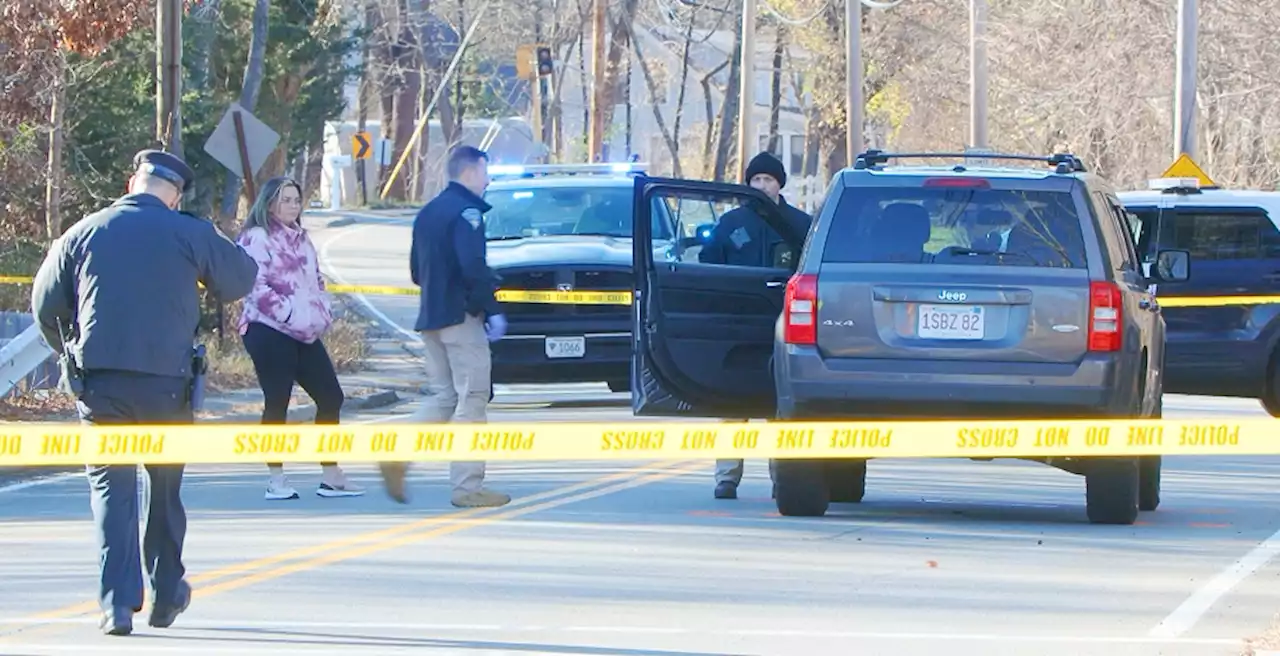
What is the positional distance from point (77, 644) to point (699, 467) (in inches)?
268

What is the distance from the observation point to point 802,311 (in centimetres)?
1031

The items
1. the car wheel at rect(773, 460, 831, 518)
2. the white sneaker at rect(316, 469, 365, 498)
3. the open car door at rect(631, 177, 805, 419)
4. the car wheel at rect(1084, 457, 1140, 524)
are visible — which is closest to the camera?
the car wheel at rect(1084, 457, 1140, 524)

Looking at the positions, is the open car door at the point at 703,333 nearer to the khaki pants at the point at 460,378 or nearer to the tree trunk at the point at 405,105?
the khaki pants at the point at 460,378

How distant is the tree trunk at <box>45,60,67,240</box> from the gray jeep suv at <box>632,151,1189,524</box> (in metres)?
11.3

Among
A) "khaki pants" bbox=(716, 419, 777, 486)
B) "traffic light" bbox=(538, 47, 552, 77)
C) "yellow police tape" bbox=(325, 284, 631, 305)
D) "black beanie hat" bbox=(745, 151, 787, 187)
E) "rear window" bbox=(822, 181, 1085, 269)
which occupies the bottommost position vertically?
"khaki pants" bbox=(716, 419, 777, 486)

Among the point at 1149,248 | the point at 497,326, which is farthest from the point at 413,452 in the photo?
the point at 1149,248

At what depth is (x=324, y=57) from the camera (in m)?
38.2

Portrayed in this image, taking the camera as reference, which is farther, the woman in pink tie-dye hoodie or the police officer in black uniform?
the woman in pink tie-dye hoodie

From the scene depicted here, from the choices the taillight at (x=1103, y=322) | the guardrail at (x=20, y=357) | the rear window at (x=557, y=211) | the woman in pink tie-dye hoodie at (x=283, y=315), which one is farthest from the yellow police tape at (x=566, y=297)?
the taillight at (x=1103, y=322)

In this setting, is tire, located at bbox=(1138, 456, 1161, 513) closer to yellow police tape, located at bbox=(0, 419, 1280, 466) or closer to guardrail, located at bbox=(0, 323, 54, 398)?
yellow police tape, located at bbox=(0, 419, 1280, 466)

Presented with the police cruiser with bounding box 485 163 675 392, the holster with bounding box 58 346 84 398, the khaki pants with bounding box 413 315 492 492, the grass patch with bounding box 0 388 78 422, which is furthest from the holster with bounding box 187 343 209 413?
the police cruiser with bounding box 485 163 675 392

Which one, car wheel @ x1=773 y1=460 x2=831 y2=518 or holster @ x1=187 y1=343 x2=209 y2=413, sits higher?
holster @ x1=187 y1=343 x2=209 y2=413

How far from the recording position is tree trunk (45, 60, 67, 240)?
20.5 metres

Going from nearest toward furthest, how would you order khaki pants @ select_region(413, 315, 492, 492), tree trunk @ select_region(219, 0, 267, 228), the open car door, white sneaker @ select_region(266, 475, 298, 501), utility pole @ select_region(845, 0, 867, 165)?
khaki pants @ select_region(413, 315, 492, 492) → the open car door → white sneaker @ select_region(266, 475, 298, 501) → tree trunk @ select_region(219, 0, 267, 228) → utility pole @ select_region(845, 0, 867, 165)
